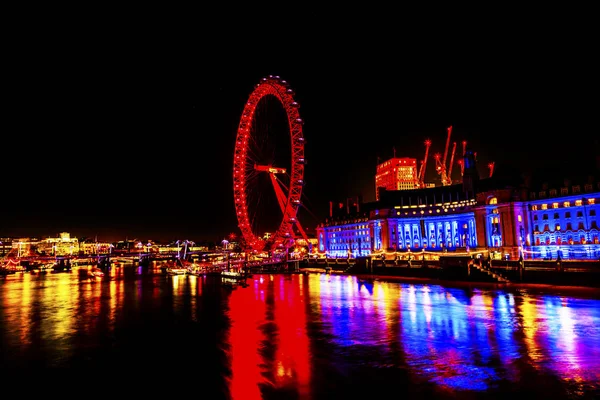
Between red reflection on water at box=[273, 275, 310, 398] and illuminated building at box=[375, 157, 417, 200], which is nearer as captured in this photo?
red reflection on water at box=[273, 275, 310, 398]

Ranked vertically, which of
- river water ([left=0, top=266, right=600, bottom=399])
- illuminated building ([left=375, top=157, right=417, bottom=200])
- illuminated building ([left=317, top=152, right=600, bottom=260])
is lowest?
river water ([left=0, top=266, right=600, bottom=399])

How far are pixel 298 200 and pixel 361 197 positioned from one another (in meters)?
80.9

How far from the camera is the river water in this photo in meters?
18.8

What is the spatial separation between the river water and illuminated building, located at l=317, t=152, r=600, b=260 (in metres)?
37.6

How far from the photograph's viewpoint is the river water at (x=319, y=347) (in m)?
18.8

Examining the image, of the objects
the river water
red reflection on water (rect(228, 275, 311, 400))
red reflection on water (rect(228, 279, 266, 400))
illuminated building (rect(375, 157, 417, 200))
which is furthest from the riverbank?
illuminated building (rect(375, 157, 417, 200))

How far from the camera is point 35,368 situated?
2316 centimetres

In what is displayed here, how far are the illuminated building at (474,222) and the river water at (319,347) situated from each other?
1480 inches

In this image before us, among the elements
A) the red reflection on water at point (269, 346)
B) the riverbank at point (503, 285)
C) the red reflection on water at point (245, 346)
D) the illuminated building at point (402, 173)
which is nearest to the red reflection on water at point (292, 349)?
the red reflection on water at point (269, 346)

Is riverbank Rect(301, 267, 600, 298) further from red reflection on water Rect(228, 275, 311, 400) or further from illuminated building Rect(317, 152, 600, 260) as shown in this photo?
red reflection on water Rect(228, 275, 311, 400)

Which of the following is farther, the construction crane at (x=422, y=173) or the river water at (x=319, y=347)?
the construction crane at (x=422, y=173)

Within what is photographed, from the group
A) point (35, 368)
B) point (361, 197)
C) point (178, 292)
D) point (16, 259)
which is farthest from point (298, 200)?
point (16, 259)

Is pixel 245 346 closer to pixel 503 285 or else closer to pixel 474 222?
pixel 503 285

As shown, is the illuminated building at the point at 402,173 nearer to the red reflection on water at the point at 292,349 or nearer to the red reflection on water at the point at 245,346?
the red reflection on water at the point at 245,346
